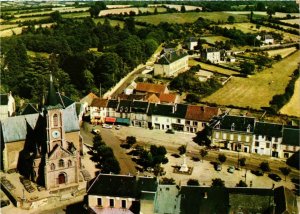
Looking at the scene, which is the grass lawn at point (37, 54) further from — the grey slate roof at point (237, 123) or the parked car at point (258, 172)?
the parked car at point (258, 172)

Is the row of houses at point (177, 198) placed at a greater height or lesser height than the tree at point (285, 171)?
greater

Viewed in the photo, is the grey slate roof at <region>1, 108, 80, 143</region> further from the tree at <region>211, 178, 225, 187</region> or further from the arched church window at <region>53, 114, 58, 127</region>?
the tree at <region>211, 178, 225, 187</region>

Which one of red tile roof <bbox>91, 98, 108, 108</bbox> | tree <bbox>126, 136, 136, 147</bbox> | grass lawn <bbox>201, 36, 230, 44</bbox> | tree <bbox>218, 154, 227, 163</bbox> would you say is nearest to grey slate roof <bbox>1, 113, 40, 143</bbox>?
tree <bbox>126, 136, 136, 147</bbox>

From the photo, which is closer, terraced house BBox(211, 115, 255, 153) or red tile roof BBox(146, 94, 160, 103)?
terraced house BBox(211, 115, 255, 153)

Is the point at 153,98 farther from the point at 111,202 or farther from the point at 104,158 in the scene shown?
the point at 111,202

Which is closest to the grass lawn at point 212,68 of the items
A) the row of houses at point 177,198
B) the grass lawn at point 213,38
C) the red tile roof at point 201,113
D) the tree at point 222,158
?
the grass lawn at point 213,38

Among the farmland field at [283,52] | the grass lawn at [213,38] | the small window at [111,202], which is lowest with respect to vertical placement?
the small window at [111,202]

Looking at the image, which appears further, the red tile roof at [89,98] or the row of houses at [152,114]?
the red tile roof at [89,98]
